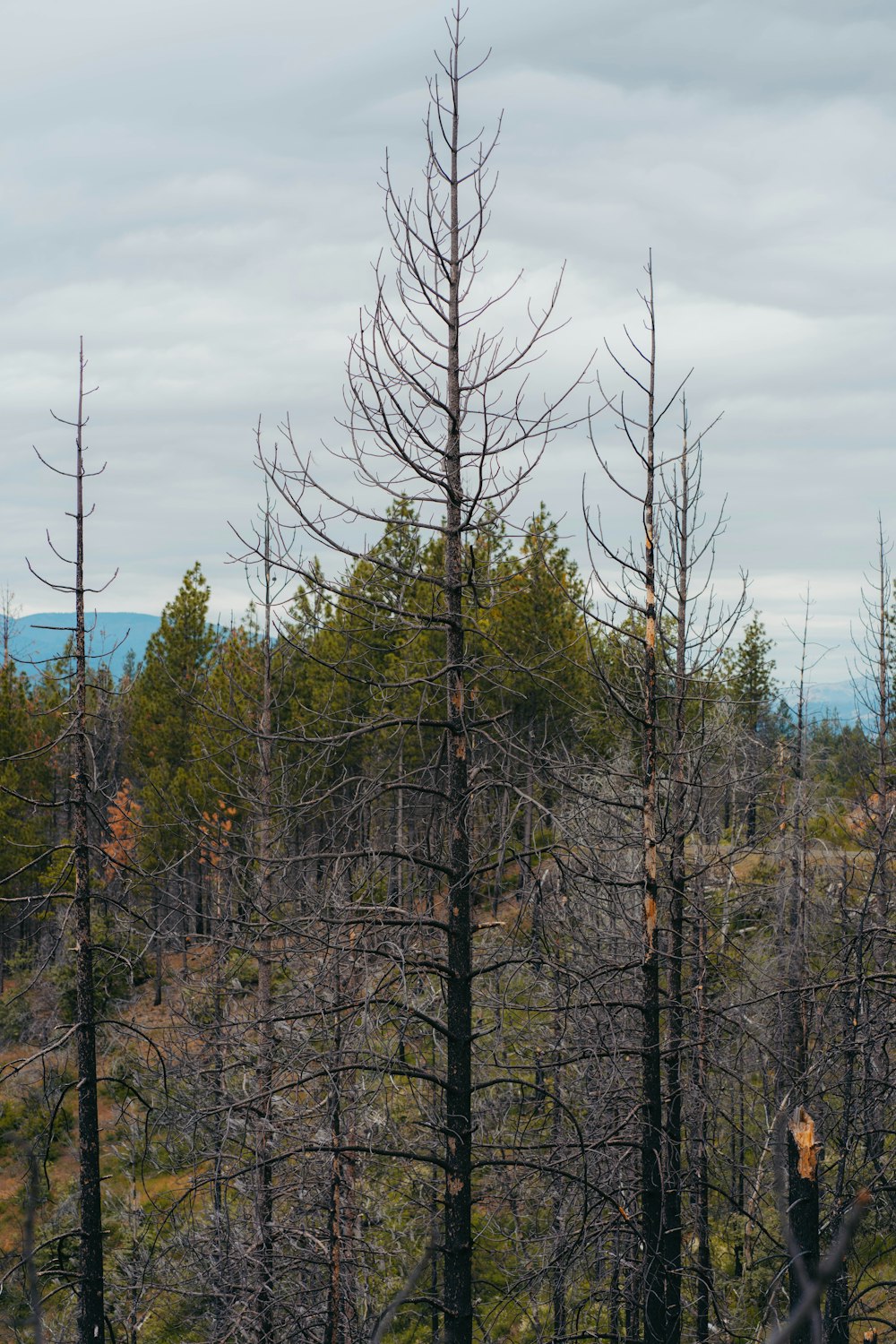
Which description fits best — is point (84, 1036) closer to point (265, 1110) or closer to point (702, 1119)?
point (265, 1110)

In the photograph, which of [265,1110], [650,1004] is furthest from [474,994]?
[265,1110]

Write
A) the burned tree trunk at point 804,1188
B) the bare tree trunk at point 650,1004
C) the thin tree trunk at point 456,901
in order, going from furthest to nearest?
1. the bare tree trunk at point 650,1004
2. the thin tree trunk at point 456,901
3. the burned tree trunk at point 804,1188

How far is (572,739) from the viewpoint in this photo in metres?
31.3

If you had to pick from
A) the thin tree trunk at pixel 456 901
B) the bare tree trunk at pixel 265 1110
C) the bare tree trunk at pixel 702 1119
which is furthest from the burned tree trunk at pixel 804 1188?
the bare tree trunk at pixel 265 1110

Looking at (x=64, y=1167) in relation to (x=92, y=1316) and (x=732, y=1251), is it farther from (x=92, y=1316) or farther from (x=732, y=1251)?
(x=92, y=1316)

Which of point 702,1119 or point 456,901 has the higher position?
point 456,901

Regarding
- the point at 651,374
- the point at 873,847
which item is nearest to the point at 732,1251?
the point at 873,847

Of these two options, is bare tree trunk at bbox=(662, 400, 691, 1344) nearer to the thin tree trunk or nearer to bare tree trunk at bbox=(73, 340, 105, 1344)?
the thin tree trunk

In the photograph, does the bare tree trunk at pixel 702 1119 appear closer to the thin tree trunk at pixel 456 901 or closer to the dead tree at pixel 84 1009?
the thin tree trunk at pixel 456 901

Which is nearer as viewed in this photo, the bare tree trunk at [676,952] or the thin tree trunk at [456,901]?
the thin tree trunk at [456,901]

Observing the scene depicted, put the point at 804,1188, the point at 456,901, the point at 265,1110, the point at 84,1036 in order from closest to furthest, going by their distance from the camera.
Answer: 1. the point at 804,1188
2. the point at 456,901
3. the point at 84,1036
4. the point at 265,1110

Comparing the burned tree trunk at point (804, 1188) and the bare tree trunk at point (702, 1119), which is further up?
the burned tree trunk at point (804, 1188)

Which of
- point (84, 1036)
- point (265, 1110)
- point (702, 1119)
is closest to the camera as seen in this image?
point (84, 1036)

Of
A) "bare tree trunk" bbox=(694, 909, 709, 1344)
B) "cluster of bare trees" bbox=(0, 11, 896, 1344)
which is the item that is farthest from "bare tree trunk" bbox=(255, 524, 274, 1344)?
"bare tree trunk" bbox=(694, 909, 709, 1344)
